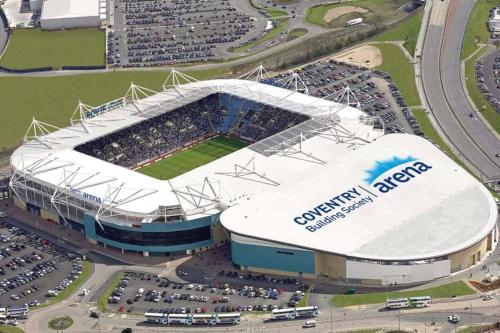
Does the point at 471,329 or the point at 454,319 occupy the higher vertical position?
the point at 454,319

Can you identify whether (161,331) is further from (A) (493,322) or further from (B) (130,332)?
(A) (493,322)

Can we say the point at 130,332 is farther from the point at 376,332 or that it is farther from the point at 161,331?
the point at 376,332

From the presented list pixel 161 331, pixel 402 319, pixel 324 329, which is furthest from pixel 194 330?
pixel 402 319

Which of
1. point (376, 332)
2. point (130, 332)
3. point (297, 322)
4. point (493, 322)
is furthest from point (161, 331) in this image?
point (493, 322)

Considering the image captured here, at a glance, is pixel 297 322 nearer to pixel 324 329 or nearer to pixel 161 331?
pixel 324 329

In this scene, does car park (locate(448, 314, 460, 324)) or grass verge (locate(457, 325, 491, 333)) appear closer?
grass verge (locate(457, 325, 491, 333))

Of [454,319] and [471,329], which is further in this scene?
[454,319]

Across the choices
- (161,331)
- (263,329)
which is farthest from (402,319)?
(161,331)

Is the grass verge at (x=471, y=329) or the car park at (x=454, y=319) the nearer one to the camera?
the grass verge at (x=471, y=329)

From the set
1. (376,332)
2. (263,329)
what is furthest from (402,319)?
(263,329)
